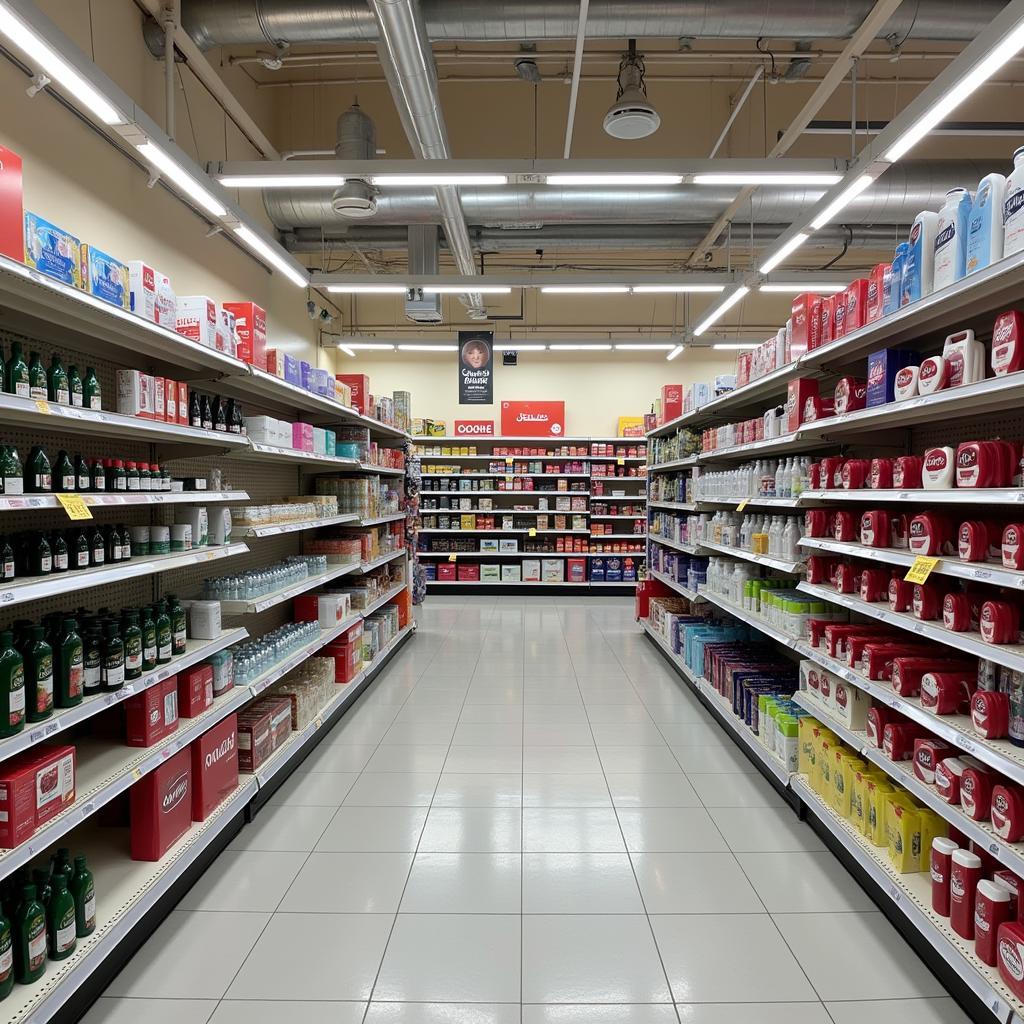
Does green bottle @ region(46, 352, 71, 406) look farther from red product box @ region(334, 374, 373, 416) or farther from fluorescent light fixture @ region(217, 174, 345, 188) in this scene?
red product box @ region(334, 374, 373, 416)

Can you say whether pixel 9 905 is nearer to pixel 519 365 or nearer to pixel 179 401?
pixel 179 401

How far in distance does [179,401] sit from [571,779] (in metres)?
3.04

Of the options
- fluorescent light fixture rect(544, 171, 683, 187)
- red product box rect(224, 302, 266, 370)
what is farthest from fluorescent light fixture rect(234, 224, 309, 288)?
fluorescent light fixture rect(544, 171, 683, 187)

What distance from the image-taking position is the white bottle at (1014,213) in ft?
6.61

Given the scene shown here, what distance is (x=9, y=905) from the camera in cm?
208

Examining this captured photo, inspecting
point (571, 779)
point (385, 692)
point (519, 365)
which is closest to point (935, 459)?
point (571, 779)

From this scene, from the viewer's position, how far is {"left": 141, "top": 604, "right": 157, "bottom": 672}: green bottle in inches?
111

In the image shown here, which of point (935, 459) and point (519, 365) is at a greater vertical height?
point (519, 365)

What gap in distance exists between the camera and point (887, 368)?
9.57 feet

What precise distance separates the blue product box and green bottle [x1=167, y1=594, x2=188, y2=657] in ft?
4.65

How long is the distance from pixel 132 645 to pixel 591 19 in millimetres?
5483

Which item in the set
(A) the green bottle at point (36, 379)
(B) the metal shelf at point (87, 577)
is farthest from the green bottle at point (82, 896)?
(A) the green bottle at point (36, 379)

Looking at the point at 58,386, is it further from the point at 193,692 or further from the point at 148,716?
the point at 193,692

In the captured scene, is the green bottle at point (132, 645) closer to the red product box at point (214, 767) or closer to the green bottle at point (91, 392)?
the red product box at point (214, 767)
